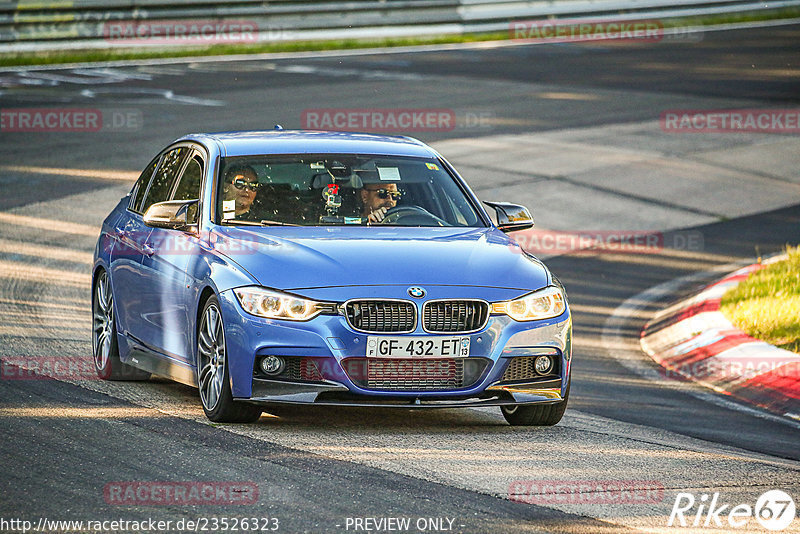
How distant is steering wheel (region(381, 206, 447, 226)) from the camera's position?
8453 millimetres

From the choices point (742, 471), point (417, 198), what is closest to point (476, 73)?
point (417, 198)

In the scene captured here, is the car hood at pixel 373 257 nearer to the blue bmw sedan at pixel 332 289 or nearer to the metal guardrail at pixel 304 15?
the blue bmw sedan at pixel 332 289

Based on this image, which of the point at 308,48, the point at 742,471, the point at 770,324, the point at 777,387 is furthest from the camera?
the point at 308,48

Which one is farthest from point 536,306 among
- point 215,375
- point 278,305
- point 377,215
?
point 215,375

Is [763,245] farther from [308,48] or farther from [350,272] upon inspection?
[308,48]

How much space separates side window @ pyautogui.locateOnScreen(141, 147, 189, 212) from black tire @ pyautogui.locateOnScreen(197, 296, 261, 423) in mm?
1706

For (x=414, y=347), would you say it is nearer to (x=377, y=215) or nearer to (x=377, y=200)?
(x=377, y=215)

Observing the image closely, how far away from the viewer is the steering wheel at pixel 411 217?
8.45 meters

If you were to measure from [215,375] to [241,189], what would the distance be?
1289 millimetres

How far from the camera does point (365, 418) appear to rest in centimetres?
799

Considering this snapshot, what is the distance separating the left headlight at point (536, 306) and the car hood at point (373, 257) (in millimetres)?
65

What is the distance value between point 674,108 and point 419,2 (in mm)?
11656

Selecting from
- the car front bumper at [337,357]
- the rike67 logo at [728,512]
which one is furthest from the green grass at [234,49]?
the rike67 logo at [728,512]

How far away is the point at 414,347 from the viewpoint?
23.9 feet
